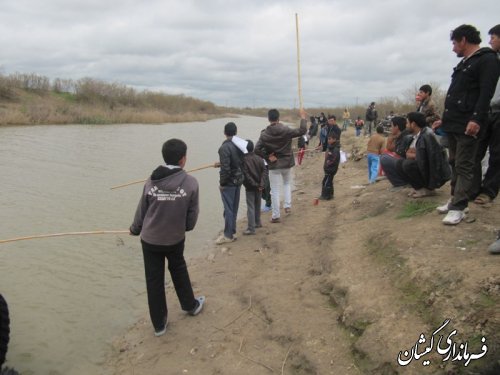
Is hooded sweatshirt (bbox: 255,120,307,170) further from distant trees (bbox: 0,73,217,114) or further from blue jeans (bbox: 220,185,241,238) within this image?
distant trees (bbox: 0,73,217,114)

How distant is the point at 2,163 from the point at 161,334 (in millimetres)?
14571

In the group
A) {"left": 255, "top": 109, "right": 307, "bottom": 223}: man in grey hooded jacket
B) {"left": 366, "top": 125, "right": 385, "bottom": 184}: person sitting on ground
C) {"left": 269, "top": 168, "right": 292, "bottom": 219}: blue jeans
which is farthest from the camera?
{"left": 366, "top": 125, "right": 385, "bottom": 184}: person sitting on ground

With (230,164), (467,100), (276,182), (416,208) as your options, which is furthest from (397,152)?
(230,164)

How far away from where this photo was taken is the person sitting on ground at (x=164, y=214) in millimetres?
4062

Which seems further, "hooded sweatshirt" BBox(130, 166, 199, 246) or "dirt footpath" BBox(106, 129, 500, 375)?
"hooded sweatshirt" BBox(130, 166, 199, 246)

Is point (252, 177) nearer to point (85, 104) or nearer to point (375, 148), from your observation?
point (375, 148)

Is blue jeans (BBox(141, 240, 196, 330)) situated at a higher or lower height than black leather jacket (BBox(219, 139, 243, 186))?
lower

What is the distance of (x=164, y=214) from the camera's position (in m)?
4.07

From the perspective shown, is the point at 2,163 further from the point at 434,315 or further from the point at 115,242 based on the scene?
the point at 434,315

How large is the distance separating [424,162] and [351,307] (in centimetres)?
297

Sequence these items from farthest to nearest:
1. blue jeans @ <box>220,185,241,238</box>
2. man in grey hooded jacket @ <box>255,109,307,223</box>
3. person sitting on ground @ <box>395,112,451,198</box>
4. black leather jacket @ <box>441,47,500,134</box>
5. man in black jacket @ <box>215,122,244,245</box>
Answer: man in grey hooded jacket @ <box>255,109,307,223</box> < blue jeans @ <box>220,185,241,238</box> < man in black jacket @ <box>215,122,244,245</box> < person sitting on ground @ <box>395,112,451,198</box> < black leather jacket @ <box>441,47,500,134</box>

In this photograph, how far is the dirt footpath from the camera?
3129 millimetres

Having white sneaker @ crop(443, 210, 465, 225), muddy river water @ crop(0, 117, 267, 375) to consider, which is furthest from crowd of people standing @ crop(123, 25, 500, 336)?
muddy river water @ crop(0, 117, 267, 375)

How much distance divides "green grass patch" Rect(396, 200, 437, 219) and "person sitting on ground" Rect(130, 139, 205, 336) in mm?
3164
